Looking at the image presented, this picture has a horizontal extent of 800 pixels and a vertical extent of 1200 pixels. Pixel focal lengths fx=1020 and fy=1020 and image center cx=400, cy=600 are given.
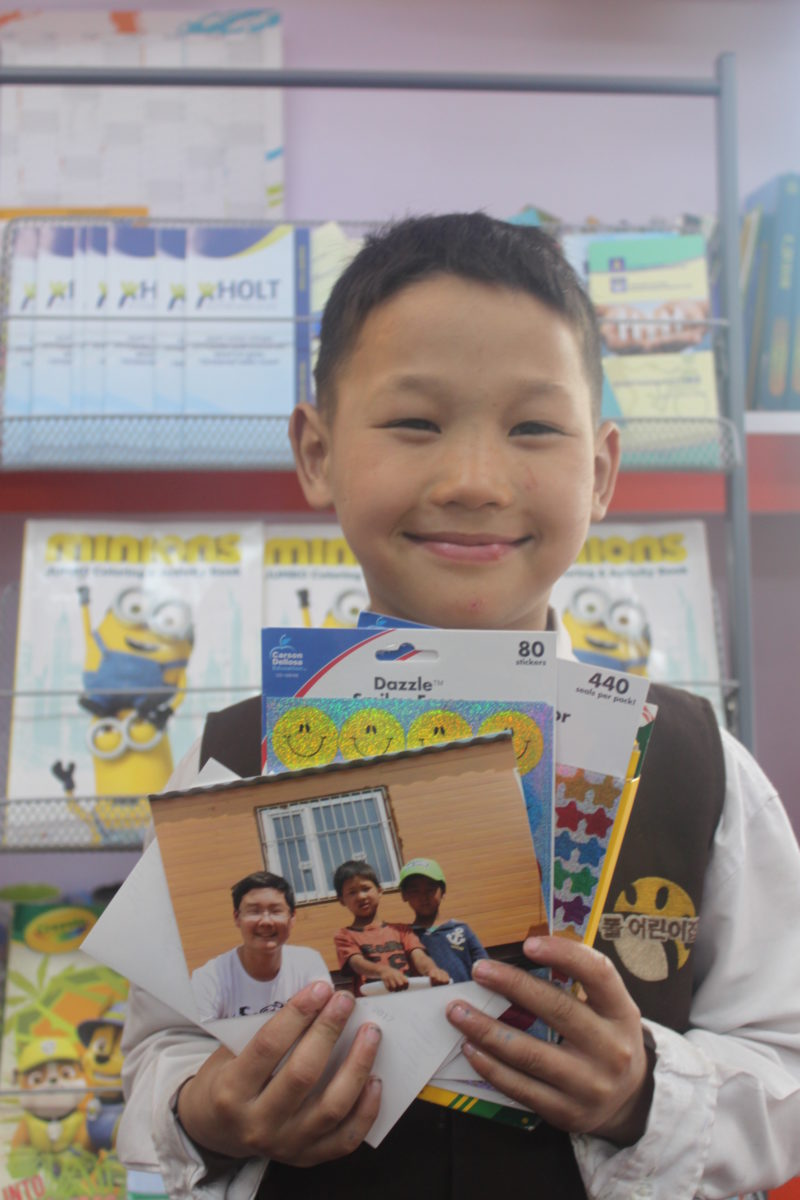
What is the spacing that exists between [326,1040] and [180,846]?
0.49ft

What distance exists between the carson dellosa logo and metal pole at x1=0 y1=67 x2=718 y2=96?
1063mm

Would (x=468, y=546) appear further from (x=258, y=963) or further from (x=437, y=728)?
(x=258, y=963)

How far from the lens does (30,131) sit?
1.84 metres

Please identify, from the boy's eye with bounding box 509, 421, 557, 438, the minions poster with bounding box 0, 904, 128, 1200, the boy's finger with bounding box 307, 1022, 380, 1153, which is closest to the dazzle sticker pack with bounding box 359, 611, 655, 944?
the boy's finger with bounding box 307, 1022, 380, 1153

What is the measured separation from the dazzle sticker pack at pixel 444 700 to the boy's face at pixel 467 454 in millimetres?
179

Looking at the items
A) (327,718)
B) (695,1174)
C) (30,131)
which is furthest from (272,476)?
(695,1174)

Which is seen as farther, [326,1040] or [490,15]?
[490,15]

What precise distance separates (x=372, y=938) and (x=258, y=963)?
0.07 metres

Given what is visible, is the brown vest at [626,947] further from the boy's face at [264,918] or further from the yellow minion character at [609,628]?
the yellow minion character at [609,628]

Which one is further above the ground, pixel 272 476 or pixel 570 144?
pixel 570 144

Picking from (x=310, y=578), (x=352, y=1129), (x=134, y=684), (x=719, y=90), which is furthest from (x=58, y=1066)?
(x=719, y=90)

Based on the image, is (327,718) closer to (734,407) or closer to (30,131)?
(734,407)

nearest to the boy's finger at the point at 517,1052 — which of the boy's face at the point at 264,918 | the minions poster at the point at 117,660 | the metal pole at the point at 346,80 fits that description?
the boy's face at the point at 264,918

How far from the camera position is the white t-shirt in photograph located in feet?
2.05
